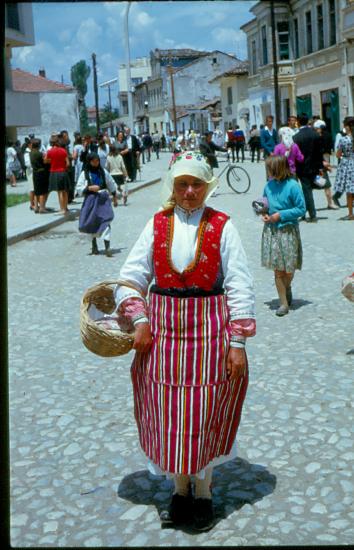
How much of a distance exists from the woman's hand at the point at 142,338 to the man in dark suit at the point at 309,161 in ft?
34.8

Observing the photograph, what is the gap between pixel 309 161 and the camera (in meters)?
13.5

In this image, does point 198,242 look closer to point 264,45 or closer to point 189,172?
point 189,172

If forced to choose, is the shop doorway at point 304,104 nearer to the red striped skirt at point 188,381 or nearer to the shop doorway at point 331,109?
the shop doorway at point 331,109

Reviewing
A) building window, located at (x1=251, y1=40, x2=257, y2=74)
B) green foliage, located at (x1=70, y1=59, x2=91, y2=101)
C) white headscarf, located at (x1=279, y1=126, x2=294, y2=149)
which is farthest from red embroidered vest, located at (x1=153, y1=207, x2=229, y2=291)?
green foliage, located at (x1=70, y1=59, x2=91, y2=101)

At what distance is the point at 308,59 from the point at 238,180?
20453mm

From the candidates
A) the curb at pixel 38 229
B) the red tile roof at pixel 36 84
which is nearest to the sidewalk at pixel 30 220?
the curb at pixel 38 229

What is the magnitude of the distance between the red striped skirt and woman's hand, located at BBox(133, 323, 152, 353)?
28mm

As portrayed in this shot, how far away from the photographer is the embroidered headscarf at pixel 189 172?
3252 millimetres

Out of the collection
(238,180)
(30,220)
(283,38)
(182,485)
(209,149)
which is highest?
(283,38)

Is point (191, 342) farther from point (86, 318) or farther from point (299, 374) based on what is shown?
point (299, 374)

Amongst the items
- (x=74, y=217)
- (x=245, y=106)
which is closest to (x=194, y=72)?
(x=245, y=106)

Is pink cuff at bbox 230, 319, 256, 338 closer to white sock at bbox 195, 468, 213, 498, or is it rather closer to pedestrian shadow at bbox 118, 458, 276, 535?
white sock at bbox 195, 468, 213, 498

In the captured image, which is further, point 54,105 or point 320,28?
point 54,105

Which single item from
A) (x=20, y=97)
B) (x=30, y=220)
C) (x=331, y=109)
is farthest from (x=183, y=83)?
(x=30, y=220)
